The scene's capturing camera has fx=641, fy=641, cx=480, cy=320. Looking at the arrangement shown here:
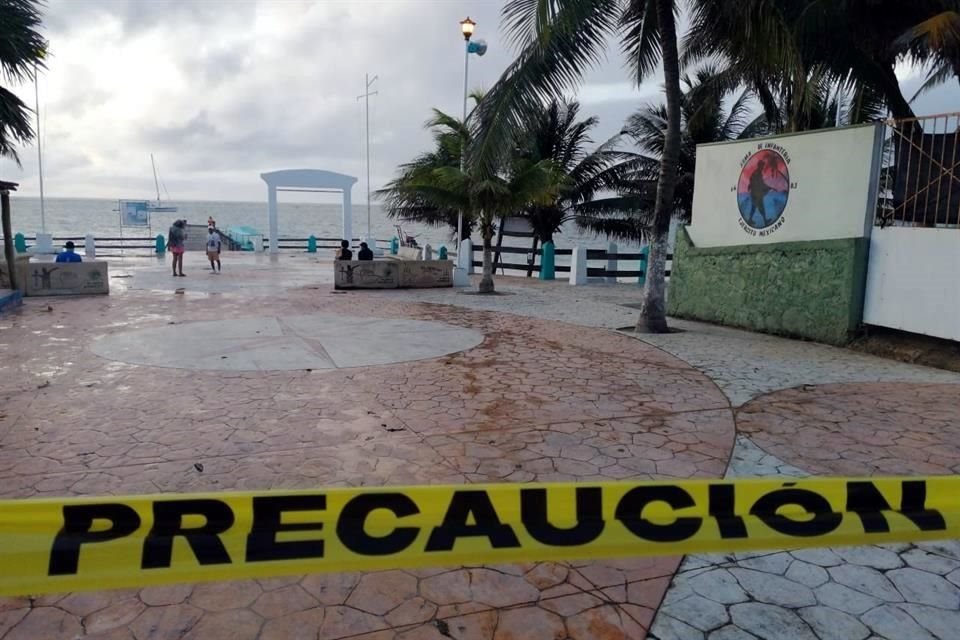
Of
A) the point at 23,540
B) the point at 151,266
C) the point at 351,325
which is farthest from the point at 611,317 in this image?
the point at 151,266

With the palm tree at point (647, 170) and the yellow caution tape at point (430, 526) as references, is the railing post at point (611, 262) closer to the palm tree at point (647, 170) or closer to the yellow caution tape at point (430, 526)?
the palm tree at point (647, 170)

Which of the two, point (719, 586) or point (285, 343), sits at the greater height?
point (285, 343)

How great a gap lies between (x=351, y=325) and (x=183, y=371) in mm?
3687

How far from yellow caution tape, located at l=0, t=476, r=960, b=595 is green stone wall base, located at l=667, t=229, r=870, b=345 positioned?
779 cm

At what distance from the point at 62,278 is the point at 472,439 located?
12.6 meters

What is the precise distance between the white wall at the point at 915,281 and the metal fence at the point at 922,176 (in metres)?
0.27

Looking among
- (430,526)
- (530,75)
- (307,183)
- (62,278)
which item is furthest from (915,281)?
(307,183)

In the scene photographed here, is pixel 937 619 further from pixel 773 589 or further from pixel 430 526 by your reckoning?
pixel 430 526

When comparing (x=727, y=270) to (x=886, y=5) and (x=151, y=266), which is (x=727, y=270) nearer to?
(x=886, y=5)

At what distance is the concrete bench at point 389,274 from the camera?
1631 cm

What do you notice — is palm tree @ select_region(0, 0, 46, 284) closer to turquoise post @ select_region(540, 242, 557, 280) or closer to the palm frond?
the palm frond

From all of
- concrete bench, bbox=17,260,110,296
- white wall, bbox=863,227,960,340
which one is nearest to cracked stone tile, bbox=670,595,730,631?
white wall, bbox=863,227,960,340

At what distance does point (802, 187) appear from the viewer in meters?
10.0

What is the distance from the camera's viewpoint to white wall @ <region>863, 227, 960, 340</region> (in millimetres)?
8078
